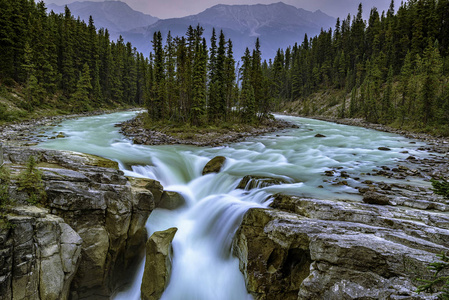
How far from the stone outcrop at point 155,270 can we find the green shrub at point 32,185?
3.30 m

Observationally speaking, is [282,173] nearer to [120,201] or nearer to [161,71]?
[120,201]

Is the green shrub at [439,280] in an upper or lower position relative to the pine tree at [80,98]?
lower

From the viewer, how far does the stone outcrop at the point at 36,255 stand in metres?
5.09

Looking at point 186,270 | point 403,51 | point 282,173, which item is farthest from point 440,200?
point 403,51

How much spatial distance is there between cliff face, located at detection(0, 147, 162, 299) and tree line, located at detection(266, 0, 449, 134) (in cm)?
3279

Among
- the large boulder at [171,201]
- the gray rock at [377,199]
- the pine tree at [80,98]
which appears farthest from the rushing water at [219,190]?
the pine tree at [80,98]

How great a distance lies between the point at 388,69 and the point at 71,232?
6583cm

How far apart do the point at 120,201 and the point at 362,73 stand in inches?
2934

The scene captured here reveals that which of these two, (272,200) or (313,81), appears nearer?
(272,200)

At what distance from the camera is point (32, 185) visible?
6.24m

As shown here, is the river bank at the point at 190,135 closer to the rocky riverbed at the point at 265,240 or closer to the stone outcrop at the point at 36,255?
the rocky riverbed at the point at 265,240

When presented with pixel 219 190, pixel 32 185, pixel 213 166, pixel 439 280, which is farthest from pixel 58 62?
pixel 439 280

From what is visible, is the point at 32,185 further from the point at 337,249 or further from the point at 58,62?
the point at 58,62

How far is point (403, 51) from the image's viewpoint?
53188mm
